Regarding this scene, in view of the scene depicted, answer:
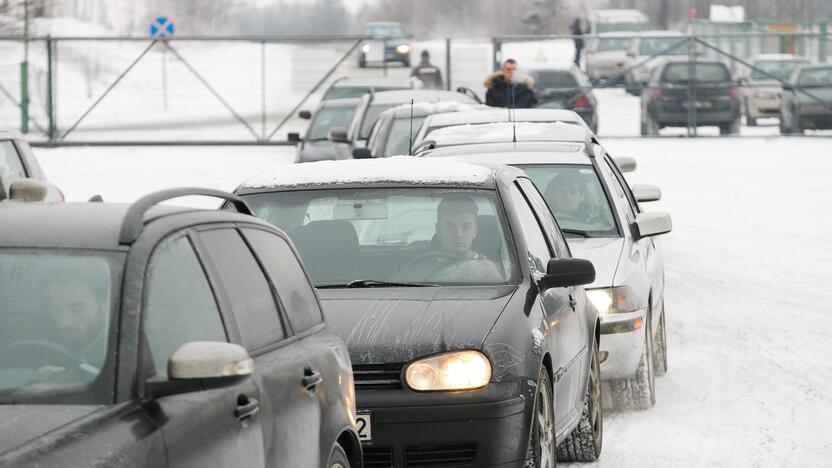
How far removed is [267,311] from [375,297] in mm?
2111

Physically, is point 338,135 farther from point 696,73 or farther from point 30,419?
point 30,419

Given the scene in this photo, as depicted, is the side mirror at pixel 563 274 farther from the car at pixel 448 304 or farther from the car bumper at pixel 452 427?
the car bumper at pixel 452 427

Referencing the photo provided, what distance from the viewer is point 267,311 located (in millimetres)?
5301

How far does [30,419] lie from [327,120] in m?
22.9

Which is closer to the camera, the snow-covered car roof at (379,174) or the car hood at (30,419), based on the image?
the car hood at (30,419)

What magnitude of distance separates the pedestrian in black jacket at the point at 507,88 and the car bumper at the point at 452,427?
16.0m

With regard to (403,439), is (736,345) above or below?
below

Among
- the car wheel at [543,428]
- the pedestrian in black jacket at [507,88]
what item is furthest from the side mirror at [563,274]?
the pedestrian in black jacket at [507,88]

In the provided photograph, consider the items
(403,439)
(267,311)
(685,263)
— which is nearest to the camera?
(267,311)

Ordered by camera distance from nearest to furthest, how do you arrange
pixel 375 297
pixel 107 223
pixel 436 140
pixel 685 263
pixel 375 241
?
pixel 107 223
pixel 375 297
pixel 375 241
pixel 436 140
pixel 685 263

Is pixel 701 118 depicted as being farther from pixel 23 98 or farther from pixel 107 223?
pixel 107 223

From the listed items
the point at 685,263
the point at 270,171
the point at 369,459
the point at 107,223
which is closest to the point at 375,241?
the point at 270,171

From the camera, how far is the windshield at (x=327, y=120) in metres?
26.5

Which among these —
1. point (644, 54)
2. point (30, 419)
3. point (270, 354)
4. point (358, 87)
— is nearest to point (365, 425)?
point (270, 354)
